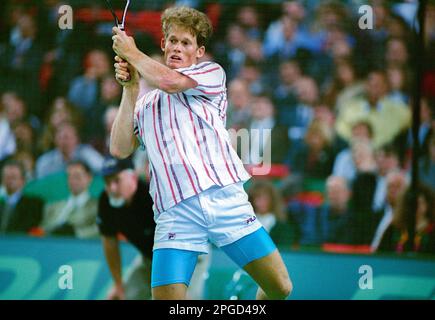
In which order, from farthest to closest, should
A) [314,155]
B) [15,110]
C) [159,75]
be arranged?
[15,110] < [314,155] < [159,75]

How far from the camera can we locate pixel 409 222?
16.7ft

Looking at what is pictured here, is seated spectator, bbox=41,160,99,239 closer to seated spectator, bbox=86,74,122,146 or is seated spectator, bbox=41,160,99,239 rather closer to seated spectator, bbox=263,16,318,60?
seated spectator, bbox=86,74,122,146

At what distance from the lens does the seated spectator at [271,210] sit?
5.09 metres

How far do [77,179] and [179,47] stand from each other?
1991 millimetres

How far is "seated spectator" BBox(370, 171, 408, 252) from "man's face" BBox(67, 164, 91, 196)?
1900 millimetres

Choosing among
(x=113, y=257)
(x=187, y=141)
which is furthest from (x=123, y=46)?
(x=113, y=257)

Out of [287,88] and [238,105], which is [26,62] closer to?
[238,105]

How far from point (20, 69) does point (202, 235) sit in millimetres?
2523

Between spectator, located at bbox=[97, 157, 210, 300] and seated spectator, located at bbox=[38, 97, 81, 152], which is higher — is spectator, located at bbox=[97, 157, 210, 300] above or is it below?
below

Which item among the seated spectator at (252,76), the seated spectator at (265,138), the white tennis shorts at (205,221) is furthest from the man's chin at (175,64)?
the seated spectator at (252,76)

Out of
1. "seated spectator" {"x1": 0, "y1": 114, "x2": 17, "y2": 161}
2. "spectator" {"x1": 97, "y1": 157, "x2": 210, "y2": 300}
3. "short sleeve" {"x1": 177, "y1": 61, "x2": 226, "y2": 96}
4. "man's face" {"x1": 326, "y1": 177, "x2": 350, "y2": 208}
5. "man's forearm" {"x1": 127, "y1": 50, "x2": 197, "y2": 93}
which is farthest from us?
"seated spectator" {"x1": 0, "y1": 114, "x2": 17, "y2": 161}

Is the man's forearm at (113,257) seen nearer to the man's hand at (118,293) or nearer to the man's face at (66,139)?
the man's hand at (118,293)

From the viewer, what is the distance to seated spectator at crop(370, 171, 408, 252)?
5.11 metres

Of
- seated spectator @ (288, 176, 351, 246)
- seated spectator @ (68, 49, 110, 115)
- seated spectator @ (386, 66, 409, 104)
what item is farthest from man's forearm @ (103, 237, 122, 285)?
seated spectator @ (386, 66, 409, 104)
